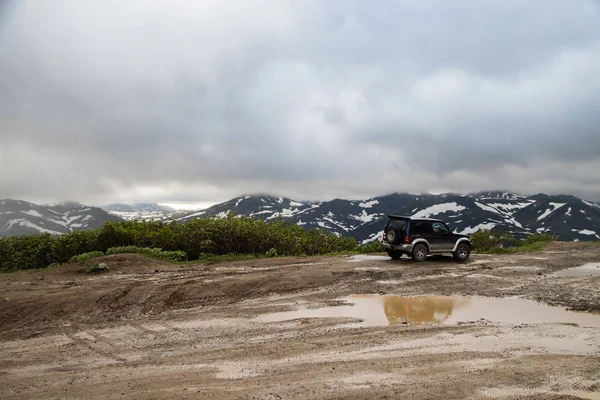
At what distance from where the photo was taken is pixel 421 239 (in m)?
18.2

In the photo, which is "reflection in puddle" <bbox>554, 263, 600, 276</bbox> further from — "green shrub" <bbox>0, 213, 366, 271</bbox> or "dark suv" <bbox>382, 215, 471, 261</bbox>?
"green shrub" <bbox>0, 213, 366, 271</bbox>

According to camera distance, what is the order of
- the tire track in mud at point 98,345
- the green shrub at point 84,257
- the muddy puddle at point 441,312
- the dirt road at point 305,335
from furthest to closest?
the green shrub at point 84,257
the muddy puddle at point 441,312
the tire track in mud at point 98,345
the dirt road at point 305,335

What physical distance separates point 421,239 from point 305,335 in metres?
11.4

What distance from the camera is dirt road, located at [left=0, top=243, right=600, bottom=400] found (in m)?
5.69

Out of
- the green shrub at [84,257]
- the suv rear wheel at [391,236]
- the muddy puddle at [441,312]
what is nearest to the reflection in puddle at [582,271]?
the muddy puddle at [441,312]

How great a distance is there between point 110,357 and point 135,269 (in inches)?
442

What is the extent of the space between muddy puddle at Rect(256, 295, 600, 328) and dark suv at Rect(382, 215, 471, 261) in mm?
6365

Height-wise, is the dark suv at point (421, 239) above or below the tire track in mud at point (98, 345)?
above

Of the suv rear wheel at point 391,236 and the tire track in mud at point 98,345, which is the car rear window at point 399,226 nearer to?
the suv rear wheel at point 391,236

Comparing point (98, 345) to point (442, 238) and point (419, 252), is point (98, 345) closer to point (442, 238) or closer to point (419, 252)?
point (419, 252)

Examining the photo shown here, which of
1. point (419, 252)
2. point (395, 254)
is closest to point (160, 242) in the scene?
point (395, 254)

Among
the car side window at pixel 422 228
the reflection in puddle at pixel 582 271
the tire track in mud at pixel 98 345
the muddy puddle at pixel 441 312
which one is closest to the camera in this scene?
A: the tire track in mud at pixel 98 345

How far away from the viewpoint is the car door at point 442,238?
18562 mm

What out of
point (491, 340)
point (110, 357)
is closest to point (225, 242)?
point (110, 357)
